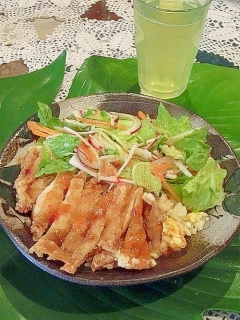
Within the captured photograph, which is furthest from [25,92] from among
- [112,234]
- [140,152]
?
[112,234]

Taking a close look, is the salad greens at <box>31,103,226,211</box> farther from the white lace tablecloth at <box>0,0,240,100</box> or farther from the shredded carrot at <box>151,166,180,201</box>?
the white lace tablecloth at <box>0,0,240,100</box>

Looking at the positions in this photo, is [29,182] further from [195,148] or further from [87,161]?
[195,148]

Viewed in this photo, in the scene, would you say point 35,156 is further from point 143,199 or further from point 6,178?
point 143,199

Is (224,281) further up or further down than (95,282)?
further down

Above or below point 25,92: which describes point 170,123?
above

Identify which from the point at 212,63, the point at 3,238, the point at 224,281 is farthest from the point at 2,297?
the point at 212,63

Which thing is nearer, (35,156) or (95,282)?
(95,282)
